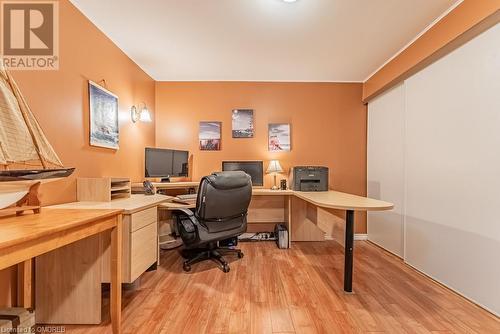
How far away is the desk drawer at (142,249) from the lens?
5.36 ft

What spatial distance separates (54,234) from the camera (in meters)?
1.04

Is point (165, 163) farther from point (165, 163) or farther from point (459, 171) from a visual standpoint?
point (459, 171)

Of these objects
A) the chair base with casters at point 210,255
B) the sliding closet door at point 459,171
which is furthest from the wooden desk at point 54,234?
the sliding closet door at point 459,171

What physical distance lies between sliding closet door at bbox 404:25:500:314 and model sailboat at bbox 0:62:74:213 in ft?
9.23

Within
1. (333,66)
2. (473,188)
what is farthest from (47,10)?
(473,188)

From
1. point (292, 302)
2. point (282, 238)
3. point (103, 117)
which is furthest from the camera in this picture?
point (282, 238)

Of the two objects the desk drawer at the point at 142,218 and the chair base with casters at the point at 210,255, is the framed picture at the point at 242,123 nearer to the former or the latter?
the chair base with casters at the point at 210,255

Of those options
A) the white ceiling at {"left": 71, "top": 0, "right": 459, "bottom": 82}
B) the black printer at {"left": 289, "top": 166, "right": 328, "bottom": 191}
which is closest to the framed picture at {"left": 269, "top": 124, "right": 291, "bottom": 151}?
the black printer at {"left": 289, "top": 166, "right": 328, "bottom": 191}

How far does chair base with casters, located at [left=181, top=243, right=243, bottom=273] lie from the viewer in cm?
247

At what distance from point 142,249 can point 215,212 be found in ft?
2.37

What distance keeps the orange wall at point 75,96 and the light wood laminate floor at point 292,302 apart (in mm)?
923

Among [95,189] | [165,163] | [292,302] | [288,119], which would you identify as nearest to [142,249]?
[95,189]

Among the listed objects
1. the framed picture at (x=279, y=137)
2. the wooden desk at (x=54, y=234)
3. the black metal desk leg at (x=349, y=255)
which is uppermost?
the framed picture at (x=279, y=137)

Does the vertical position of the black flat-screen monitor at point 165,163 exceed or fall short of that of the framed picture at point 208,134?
it falls short
